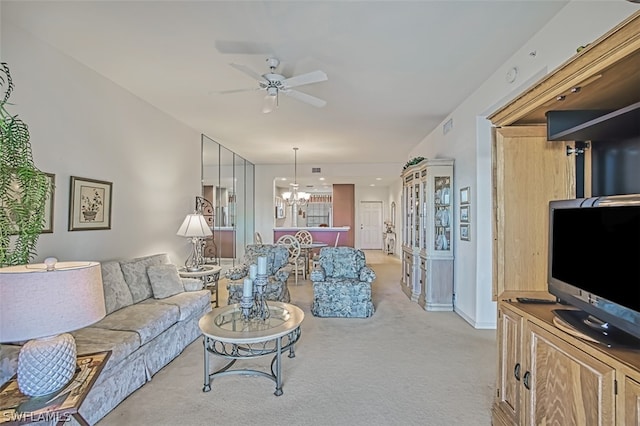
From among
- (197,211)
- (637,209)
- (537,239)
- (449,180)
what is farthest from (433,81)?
(197,211)

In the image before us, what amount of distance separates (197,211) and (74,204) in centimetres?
253

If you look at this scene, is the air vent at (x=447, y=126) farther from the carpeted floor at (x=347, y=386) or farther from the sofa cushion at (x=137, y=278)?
the sofa cushion at (x=137, y=278)

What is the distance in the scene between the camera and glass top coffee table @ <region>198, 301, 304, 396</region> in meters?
2.51

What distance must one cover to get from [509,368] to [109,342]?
8.73ft

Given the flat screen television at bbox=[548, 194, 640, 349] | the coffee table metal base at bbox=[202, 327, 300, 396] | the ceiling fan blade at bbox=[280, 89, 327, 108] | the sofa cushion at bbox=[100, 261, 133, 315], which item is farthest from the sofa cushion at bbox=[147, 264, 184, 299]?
the flat screen television at bbox=[548, 194, 640, 349]

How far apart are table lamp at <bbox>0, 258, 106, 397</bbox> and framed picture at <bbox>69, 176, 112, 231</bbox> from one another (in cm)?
185

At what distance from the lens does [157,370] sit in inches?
116

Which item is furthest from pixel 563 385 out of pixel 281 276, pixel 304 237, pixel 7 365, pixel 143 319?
pixel 304 237

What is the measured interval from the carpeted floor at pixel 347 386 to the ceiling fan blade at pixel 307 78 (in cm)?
253

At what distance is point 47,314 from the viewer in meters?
1.39

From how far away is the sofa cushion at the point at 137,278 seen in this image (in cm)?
347

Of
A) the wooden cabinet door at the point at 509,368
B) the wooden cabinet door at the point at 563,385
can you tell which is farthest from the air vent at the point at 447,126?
the wooden cabinet door at the point at 563,385

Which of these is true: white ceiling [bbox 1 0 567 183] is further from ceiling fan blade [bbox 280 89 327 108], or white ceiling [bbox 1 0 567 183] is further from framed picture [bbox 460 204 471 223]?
framed picture [bbox 460 204 471 223]

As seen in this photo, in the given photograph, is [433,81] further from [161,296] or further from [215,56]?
[161,296]
